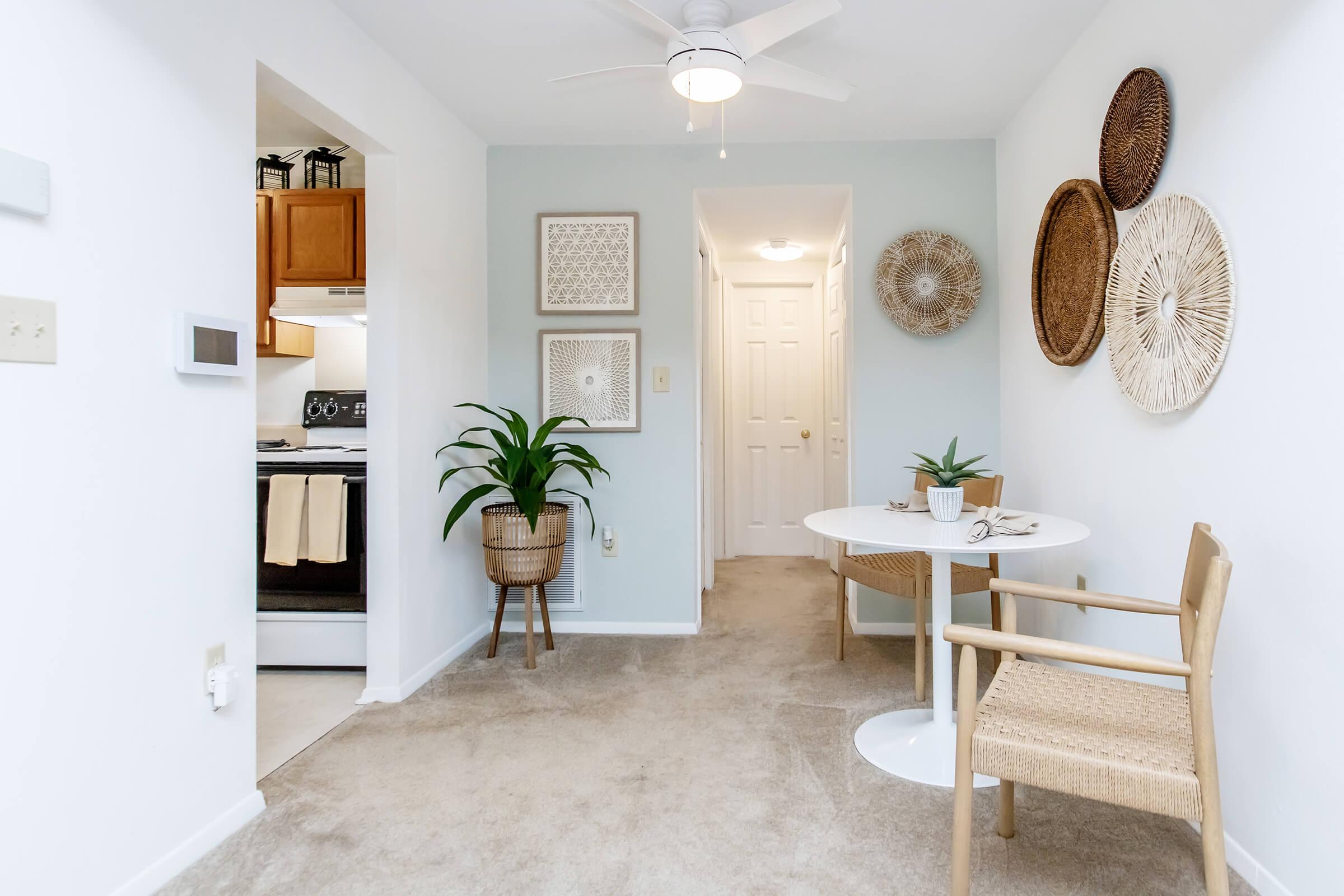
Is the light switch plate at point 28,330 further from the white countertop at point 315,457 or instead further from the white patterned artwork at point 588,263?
the white patterned artwork at point 588,263

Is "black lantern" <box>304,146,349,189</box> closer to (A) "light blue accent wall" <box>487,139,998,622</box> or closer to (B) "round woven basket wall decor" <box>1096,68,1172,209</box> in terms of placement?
(A) "light blue accent wall" <box>487,139,998,622</box>

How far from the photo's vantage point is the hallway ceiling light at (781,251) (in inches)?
185

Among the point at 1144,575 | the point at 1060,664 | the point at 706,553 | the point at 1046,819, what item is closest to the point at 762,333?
the point at 706,553

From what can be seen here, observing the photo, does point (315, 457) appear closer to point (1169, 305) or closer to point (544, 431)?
point (544, 431)

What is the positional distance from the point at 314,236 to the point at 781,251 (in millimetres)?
2698

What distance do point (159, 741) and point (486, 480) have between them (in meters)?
1.92

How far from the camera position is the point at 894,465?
11.4ft

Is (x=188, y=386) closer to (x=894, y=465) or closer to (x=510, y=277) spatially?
(x=510, y=277)

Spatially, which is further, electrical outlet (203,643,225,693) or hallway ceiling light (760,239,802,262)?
hallway ceiling light (760,239,802,262)

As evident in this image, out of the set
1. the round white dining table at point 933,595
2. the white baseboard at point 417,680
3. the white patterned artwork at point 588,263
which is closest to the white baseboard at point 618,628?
the white baseboard at point 417,680

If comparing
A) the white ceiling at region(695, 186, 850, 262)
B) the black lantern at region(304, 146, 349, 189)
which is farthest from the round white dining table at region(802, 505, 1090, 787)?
the black lantern at region(304, 146, 349, 189)

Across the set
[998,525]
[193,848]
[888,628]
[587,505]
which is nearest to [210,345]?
[193,848]

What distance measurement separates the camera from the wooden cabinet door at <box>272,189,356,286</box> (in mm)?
3311

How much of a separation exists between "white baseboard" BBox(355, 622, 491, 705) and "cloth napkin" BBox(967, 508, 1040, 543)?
6.56 ft
